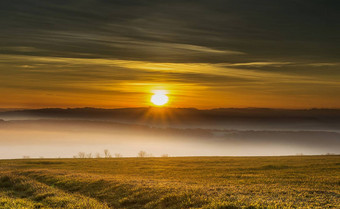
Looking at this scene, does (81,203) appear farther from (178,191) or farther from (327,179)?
(327,179)

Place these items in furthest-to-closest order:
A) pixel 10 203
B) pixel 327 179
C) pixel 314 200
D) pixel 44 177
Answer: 1. pixel 44 177
2. pixel 327 179
3. pixel 10 203
4. pixel 314 200

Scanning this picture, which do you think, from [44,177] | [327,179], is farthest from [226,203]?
[44,177]

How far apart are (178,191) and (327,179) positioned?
22251 mm

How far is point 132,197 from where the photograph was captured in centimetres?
2905

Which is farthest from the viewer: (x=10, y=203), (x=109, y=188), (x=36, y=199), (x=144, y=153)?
(x=144, y=153)

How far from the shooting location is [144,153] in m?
137

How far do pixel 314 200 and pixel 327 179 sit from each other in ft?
66.0

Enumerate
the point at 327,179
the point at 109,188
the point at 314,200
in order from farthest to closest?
1. the point at 327,179
2. the point at 109,188
3. the point at 314,200

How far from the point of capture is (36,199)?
100 ft

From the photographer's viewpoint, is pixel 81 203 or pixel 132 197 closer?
pixel 81 203

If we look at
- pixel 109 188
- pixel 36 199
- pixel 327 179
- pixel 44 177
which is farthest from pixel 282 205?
pixel 44 177

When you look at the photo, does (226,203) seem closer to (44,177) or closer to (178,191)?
(178,191)

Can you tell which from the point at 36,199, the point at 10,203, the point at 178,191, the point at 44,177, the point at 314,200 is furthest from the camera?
the point at 44,177

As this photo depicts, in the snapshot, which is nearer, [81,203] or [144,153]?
[81,203]
